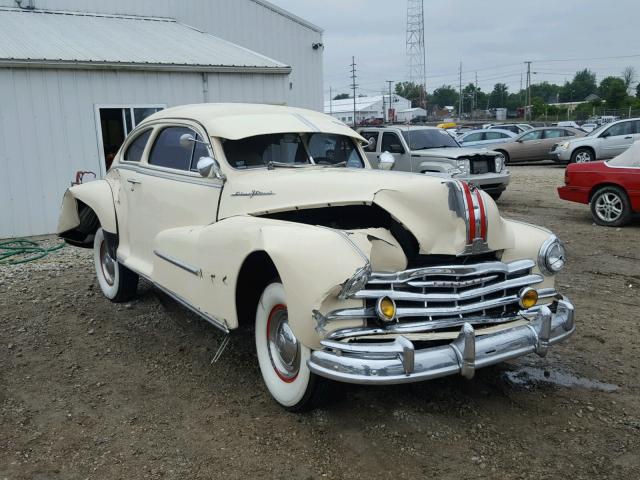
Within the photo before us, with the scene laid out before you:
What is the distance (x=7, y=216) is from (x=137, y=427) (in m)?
8.15

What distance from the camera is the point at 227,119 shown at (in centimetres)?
487

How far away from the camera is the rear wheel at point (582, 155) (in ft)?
60.7

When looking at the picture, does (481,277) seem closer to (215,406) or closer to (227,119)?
(215,406)

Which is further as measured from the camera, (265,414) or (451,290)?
(265,414)

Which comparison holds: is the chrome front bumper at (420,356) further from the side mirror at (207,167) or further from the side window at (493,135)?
the side window at (493,135)

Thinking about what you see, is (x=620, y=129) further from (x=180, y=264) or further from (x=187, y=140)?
(x=180, y=264)

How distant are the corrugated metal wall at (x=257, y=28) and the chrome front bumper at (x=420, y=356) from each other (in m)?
12.5

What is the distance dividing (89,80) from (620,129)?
50.7ft

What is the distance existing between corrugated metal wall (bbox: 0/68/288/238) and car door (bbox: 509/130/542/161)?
46.6 feet

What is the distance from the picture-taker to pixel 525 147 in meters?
21.4

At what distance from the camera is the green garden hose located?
8.45 meters

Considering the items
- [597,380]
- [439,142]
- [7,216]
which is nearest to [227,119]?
[597,380]

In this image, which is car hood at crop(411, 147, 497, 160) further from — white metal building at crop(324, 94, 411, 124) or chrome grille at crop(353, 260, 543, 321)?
white metal building at crop(324, 94, 411, 124)

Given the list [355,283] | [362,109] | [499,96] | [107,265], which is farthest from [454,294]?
[499,96]
